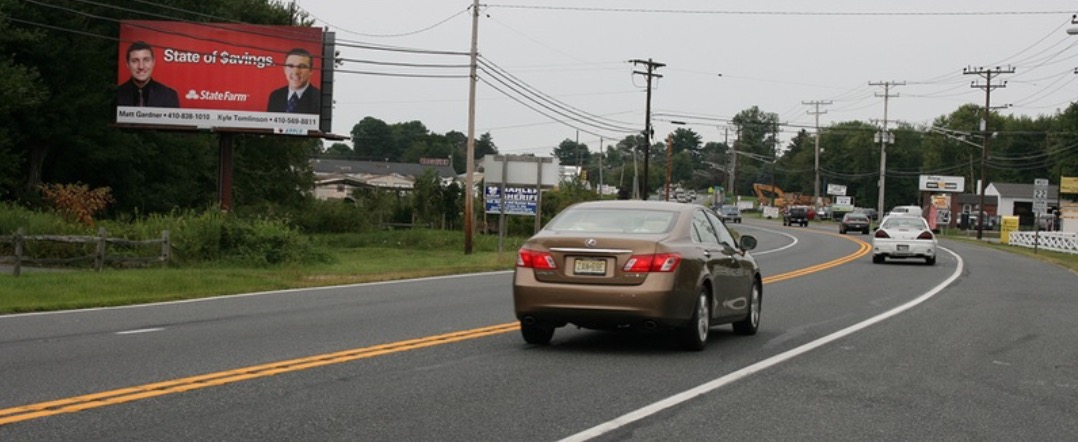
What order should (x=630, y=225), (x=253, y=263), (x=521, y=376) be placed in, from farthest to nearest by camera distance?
(x=253, y=263)
(x=630, y=225)
(x=521, y=376)

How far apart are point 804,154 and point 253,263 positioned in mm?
Result: 171238

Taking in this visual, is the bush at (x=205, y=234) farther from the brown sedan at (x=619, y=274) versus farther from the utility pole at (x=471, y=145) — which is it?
the brown sedan at (x=619, y=274)

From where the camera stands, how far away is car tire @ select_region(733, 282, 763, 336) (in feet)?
44.4

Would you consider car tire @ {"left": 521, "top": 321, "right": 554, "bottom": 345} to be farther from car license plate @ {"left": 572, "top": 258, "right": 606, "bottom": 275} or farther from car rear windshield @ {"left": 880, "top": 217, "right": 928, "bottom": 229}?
car rear windshield @ {"left": 880, "top": 217, "right": 928, "bottom": 229}

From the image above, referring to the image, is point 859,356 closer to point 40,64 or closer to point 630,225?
point 630,225

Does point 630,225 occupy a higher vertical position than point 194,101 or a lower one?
lower

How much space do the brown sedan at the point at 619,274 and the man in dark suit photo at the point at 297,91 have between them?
90.4ft

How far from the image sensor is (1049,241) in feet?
188

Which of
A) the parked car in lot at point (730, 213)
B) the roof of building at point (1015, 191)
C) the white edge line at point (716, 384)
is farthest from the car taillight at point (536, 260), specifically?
the roof of building at point (1015, 191)

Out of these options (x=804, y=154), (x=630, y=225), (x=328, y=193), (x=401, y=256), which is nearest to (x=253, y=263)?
(x=401, y=256)

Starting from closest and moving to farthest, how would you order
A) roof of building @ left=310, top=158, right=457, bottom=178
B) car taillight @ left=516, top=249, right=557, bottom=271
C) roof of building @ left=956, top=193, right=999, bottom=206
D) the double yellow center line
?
the double yellow center line
car taillight @ left=516, top=249, right=557, bottom=271
roof of building @ left=956, top=193, right=999, bottom=206
roof of building @ left=310, top=158, right=457, bottom=178

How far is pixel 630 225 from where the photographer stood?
11727mm

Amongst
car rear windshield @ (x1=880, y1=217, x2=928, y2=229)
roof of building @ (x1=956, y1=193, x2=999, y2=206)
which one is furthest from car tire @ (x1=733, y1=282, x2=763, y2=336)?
roof of building @ (x1=956, y1=193, x2=999, y2=206)

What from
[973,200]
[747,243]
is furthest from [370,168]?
[747,243]
